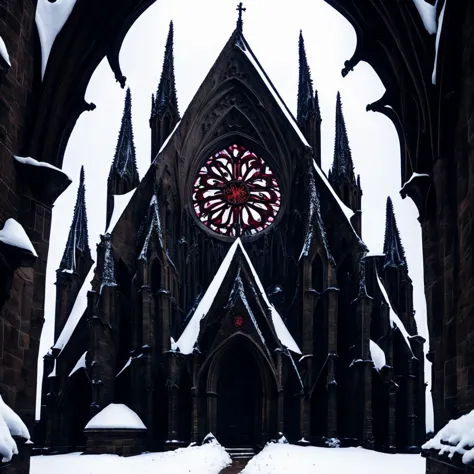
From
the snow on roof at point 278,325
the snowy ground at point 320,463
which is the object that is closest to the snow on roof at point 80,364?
the snow on roof at point 278,325

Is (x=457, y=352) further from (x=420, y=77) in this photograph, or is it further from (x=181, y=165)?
(x=181, y=165)

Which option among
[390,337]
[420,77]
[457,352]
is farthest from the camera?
[390,337]

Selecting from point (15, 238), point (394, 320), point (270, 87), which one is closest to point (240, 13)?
point (270, 87)

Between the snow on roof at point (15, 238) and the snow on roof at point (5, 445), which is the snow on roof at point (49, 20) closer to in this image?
the snow on roof at point (15, 238)

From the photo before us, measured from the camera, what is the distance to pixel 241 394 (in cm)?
3366

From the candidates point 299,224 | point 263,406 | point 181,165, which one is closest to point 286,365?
point 263,406

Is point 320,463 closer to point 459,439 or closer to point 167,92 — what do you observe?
point 459,439

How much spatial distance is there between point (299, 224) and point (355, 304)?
522 centimetres

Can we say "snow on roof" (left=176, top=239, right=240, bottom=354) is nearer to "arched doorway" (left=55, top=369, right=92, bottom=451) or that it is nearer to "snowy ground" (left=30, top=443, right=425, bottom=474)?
"arched doorway" (left=55, top=369, right=92, bottom=451)

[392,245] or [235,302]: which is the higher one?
[392,245]

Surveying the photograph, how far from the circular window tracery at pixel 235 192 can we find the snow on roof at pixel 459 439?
92.7 ft

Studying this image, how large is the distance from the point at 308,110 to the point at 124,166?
31.3 feet

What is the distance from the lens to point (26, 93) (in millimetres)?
12516

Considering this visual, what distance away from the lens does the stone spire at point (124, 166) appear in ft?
125
